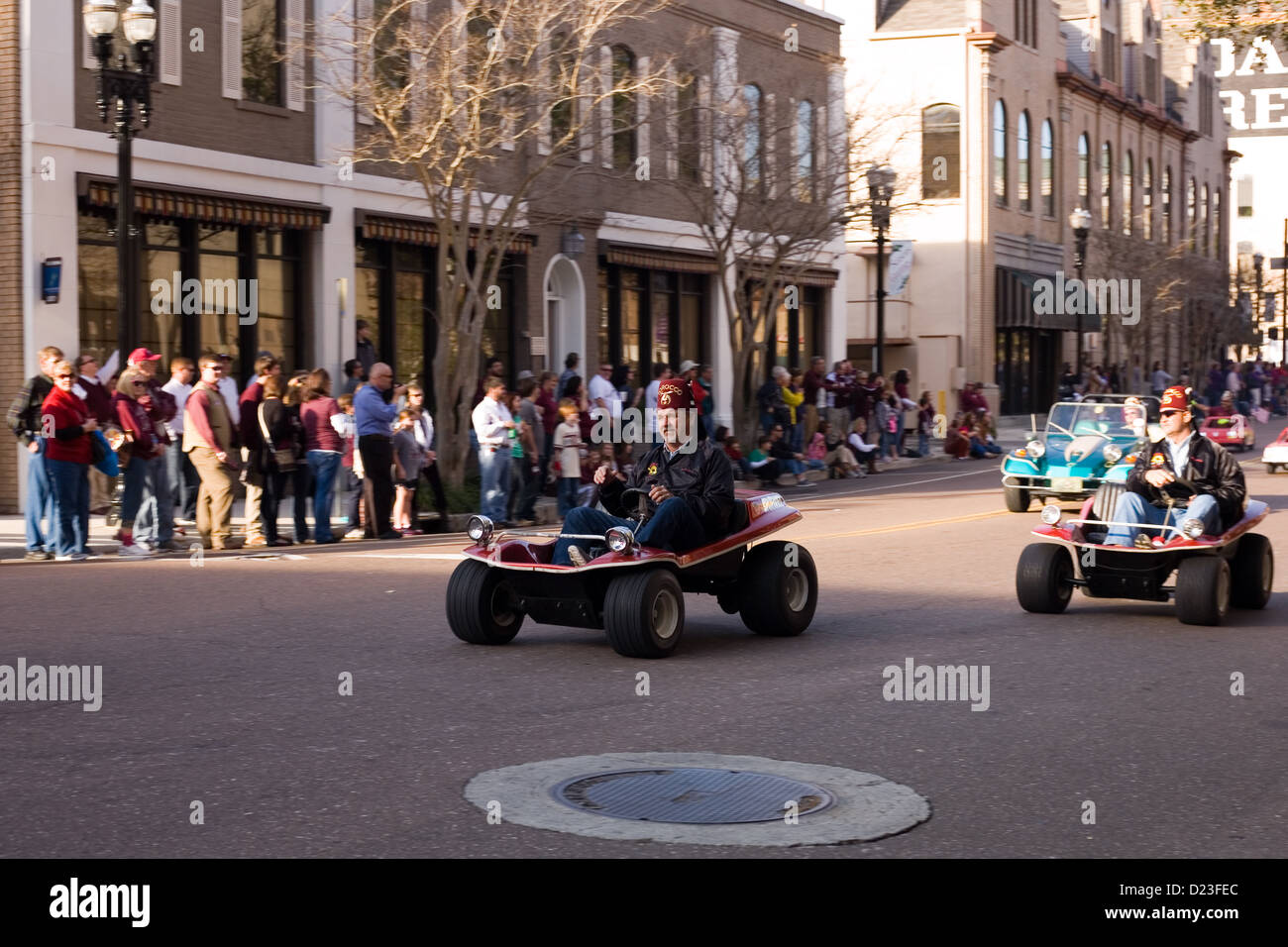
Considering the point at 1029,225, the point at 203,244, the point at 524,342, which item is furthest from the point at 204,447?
the point at 1029,225

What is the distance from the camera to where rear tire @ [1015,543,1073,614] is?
12344 millimetres

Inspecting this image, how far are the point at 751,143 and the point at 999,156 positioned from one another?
2120 cm

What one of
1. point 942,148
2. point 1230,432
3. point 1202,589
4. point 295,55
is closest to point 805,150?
point 1230,432

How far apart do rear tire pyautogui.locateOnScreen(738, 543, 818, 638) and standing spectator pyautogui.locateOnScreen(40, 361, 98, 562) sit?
25.8 ft

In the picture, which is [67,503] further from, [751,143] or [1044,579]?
[751,143]

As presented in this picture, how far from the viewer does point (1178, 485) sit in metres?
12.5

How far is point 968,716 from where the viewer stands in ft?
28.7

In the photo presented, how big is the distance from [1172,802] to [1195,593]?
512cm

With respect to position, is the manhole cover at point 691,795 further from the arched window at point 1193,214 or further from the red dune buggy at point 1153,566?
the arched window at point 1193,214

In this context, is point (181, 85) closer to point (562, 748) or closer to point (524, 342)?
point (524, 342)

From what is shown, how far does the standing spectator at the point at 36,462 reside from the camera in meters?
16.5

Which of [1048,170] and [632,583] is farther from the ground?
[1048,170]

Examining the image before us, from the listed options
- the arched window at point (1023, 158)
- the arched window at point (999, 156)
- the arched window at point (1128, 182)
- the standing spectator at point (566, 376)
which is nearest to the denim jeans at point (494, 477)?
the standing spectator at point (566, 376)

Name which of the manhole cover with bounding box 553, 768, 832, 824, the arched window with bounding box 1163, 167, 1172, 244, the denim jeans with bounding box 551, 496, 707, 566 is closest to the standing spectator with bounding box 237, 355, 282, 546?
the denim jeans with bounding box 551, 496, 707, 566
